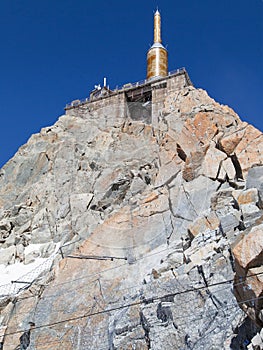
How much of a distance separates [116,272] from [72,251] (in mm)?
4946

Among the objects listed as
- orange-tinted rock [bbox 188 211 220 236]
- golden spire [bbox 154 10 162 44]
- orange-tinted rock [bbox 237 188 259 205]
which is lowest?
orange-tinted rock [bbox 237 188 259 205]

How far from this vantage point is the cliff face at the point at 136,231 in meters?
19.1

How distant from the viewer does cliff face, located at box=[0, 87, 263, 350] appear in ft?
62.5

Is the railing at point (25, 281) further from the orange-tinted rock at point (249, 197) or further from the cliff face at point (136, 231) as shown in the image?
the orange-tinted rock at point (249, 197)

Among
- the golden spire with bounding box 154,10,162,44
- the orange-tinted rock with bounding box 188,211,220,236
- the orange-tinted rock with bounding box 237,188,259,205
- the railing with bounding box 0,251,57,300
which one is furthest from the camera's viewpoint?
the golden spire with bounding box 154,10,162,44

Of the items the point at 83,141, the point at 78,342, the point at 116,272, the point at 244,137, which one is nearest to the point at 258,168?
the point at 244,137

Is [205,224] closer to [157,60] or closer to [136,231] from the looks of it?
[136,231]

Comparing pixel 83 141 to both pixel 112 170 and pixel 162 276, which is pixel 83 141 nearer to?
pixel 112 170

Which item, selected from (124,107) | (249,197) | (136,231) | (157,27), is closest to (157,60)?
A: (157,27)

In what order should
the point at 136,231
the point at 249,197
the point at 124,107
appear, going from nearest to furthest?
the point at 249,197 → the point at 136,231 → the point at 124,107

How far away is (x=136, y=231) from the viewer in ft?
96.2

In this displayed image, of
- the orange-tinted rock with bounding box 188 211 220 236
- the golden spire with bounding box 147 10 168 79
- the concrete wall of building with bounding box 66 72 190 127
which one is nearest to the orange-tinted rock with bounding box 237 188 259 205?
the orange-tinted rock with bounding box 188 211 220 236

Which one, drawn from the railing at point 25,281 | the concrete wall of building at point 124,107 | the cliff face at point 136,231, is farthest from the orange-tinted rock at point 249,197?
the concrete wall of building at point 124,107

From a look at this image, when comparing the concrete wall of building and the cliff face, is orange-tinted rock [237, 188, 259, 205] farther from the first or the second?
the concrete wall of building
